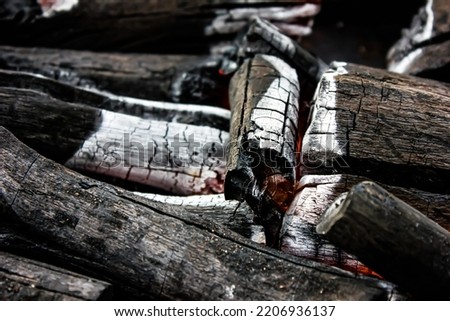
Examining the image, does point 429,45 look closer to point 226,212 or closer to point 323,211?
point 323,211

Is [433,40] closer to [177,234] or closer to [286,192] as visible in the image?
[286,192]

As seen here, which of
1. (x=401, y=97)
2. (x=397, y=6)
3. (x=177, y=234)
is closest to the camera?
(x=177, y=234)

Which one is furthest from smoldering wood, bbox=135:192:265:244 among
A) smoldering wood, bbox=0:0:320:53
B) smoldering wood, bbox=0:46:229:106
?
smoldering wood, bbox=0:0:320:53

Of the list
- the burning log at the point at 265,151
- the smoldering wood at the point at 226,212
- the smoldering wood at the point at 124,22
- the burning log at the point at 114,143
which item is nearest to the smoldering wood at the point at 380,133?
the burning log at the point at 265,151

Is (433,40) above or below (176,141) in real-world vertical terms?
above

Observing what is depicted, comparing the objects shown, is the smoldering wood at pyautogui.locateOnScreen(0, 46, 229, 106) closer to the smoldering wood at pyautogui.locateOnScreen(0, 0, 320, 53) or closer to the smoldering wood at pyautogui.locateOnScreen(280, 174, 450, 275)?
the smoldering wood at pyautogui.locateOnScreen(0, 0, 320, 53)

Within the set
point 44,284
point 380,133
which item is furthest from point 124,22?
point 44,284

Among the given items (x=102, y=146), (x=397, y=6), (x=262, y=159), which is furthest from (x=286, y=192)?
(x=397, y=6)

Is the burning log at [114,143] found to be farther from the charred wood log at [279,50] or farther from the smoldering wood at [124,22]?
the smoldering wood at [124,22]
